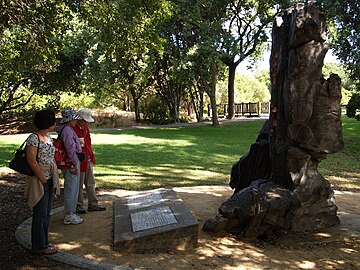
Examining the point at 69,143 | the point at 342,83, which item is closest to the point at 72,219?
the point at 69,143

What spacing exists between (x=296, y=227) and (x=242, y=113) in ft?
115

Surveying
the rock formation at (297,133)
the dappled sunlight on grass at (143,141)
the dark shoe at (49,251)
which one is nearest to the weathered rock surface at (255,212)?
the rock formation at (297,133)

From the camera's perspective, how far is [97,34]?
10.5m

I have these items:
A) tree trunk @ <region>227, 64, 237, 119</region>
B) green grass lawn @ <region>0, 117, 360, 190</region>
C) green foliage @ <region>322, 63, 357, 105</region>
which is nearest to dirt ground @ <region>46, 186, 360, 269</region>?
green grass lawn @ <region>0, 117, 360, 190</region>

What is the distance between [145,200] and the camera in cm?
675

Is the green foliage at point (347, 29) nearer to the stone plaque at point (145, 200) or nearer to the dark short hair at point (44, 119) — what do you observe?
the stone plaque at point (145, 200)

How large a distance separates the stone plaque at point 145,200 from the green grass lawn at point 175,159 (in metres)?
2.03

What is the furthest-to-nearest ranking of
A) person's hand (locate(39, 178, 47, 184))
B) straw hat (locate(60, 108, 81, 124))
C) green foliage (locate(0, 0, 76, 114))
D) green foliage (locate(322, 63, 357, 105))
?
green foliage (locate(322, 63, 357, 105)) → green foliage (locate(0, 0, 76, 114)) → straw hat (locate(60, 108, 81, 124)) → person's hand (locate(39, 178, 47, 184))

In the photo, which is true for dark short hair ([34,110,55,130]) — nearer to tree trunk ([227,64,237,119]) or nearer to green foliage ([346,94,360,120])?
green foliage ([346,94,360,120])

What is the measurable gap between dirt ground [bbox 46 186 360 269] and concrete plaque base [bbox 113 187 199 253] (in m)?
0.11

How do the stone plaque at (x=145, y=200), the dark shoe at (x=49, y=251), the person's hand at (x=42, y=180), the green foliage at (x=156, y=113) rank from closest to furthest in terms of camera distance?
1. the person's hand at (x=42, y=180)
2. the dark shoe at (x=49, y=251)
3. the stone plaque at (x=145, y=200)
4. the green foliage at (x=156, y=113)

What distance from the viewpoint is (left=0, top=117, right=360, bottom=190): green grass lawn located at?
1012 centimetres

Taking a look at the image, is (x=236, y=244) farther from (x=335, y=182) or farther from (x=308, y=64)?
(x=335, y=182)

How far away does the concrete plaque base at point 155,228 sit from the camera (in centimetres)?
489
